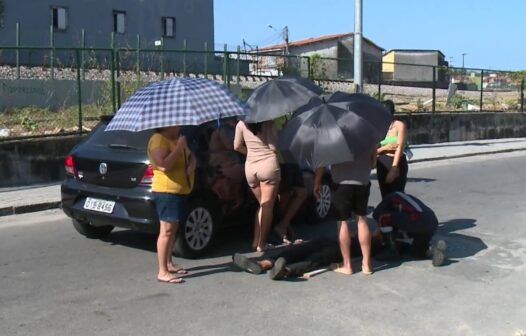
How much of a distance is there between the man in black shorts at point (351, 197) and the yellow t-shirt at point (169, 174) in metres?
1.25

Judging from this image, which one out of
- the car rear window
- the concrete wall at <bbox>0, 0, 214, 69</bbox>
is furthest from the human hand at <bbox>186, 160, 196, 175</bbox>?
Result: the concrete wall at <bbox>0, 0, 214, 69</bbox>

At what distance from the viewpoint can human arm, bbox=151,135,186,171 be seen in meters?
5.45

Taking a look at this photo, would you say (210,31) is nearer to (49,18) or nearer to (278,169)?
(49,18)

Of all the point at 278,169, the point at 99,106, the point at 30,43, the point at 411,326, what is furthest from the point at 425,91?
the point at 411,326

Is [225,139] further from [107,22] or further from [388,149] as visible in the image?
[107,22]

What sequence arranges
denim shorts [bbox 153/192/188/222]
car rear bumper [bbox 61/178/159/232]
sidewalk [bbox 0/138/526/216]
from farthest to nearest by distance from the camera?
1. sidewalk [bbox 0/138/526/216]
2. car rear bumper [bbox 61/178/159/232]
3. denim shorts [bbox 153/192/188/222]

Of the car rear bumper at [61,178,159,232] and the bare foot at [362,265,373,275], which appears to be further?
the car rear bumper at [61,178,159,232]

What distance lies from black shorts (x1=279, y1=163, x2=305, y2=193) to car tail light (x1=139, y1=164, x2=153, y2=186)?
148 centimetres

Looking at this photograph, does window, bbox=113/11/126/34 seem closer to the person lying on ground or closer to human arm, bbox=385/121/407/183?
human arm, bbox=385/121/407/183

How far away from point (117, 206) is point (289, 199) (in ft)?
6.46

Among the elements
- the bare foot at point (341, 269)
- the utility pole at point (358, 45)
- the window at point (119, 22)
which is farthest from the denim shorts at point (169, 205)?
the window at point (119, 22)

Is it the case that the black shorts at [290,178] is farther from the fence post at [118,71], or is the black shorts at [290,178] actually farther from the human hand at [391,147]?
the fence post at [118,71]

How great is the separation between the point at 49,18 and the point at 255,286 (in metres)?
31.3

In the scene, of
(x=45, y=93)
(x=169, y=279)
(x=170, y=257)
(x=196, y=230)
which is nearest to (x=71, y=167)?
(x=196, y=230)
